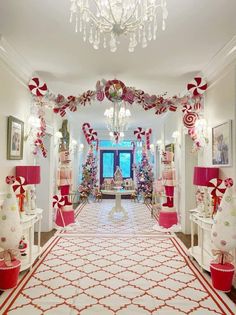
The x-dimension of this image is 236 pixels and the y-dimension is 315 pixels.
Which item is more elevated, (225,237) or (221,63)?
(221,63)

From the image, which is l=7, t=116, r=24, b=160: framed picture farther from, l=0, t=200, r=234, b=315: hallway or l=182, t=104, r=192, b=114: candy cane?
l=182, t=104, r=192, b=114: candy cane

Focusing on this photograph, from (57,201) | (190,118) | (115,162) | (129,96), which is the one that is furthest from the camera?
(115,162)

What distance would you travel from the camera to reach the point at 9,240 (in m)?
3.31

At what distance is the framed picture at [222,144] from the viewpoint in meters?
3.78

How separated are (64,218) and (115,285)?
336 centimetres

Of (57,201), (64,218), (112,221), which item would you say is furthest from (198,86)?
(112,221)

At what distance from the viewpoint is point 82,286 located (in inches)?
136

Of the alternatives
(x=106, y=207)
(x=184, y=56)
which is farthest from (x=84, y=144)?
(x=184, y=56)

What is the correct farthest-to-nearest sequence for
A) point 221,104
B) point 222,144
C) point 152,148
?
1. point 152,148
2. point 221,104
3. point 222,144

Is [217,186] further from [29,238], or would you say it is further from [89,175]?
[89,175]

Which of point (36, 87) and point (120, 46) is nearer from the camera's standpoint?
point (120, 46)

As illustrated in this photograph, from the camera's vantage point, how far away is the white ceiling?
291 centimetres

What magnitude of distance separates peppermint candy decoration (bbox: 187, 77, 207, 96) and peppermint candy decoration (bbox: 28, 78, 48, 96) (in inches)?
99.0

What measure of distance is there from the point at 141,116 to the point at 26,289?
703 centimetres
